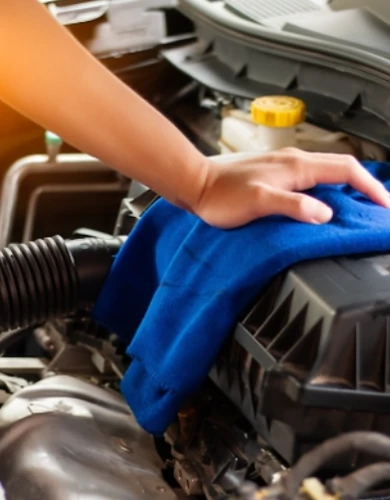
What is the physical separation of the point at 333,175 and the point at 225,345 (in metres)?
0.21

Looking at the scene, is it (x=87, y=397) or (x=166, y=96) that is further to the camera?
(x=166, y=96)

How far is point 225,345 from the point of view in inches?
34.1

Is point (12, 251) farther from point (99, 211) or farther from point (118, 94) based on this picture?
point (99, 211)

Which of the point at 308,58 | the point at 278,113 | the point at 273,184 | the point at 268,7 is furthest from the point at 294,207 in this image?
the point at 268,7

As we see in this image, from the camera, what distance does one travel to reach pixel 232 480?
2.92ft

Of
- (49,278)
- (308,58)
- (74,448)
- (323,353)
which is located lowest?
(74,448)

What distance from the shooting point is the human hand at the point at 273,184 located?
861 mm

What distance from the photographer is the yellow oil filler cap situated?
3.64 feet

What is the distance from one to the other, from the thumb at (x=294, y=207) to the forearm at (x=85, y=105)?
0.08 meters

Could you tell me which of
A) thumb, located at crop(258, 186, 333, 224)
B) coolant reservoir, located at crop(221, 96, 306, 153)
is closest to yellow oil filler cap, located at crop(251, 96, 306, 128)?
coolant reservoir, located at crop(221, 96, 306, 153)

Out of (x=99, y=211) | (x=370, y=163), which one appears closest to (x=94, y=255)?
(x=370, y=163)

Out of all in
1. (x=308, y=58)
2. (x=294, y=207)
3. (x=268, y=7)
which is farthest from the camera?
(x=268, y=7)

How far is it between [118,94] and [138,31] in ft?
1.97

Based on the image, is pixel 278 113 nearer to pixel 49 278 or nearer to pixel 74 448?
pixel 49 278
